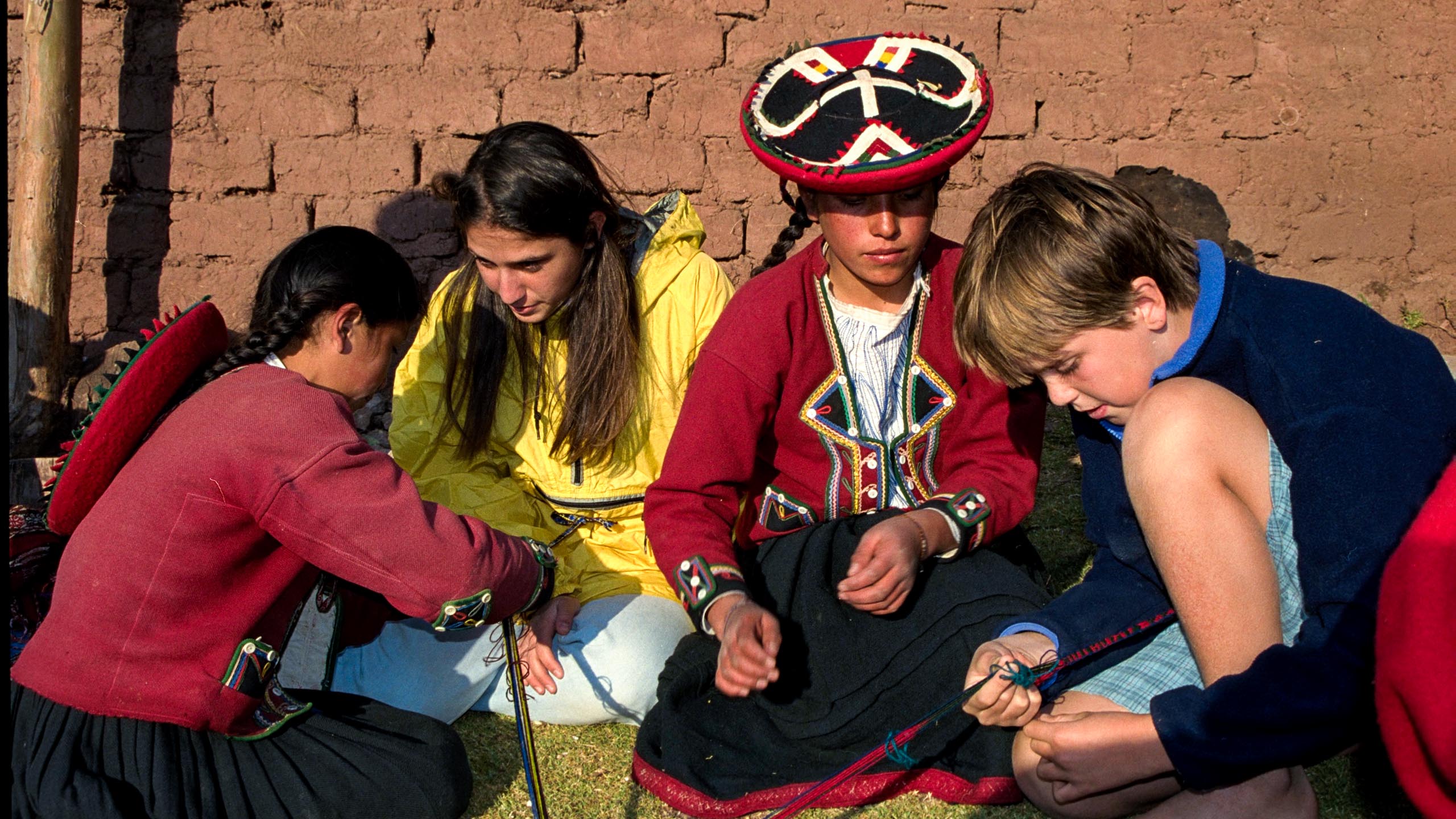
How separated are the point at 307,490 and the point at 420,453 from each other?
3.11 ft

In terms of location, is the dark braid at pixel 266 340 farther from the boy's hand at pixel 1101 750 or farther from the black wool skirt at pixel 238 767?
the boy's hand at pixel 1101 750

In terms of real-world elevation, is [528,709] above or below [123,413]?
below

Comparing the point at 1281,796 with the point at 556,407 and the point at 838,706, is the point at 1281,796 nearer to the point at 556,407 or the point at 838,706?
the point at 838,706

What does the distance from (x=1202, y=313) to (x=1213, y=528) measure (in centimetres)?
40

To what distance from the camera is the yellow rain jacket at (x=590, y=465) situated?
308 centimetres

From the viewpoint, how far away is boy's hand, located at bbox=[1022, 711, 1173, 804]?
2.08 meters

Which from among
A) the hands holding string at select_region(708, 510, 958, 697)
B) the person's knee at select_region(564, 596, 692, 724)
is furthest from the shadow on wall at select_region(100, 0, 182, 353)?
the hands holding string at select_region(708, 510, 958, 697)

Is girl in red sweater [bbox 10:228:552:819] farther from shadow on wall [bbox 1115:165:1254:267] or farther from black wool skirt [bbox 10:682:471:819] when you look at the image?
shadow on wall [bbox 1115:165:1254:267]

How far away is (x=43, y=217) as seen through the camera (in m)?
4.18

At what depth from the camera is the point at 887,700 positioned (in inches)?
98.2

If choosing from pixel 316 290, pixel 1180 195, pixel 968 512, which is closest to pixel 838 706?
pixel 968 512

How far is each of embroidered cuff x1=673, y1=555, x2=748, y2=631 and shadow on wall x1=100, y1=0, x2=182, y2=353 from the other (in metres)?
2.87

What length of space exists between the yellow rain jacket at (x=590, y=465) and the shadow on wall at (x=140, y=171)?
1.84 metres

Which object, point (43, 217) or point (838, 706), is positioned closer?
point (838, 706)
